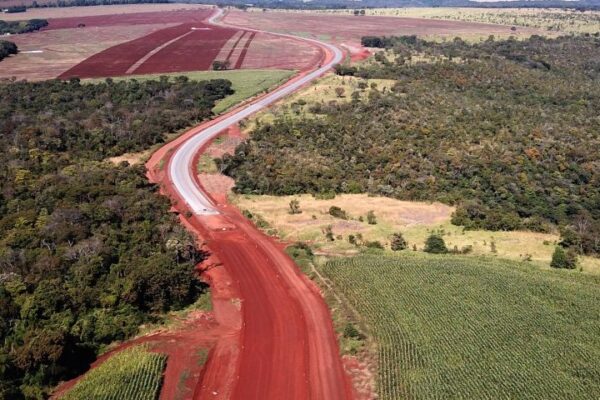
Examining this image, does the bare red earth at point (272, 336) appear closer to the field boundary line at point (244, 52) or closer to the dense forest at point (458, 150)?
the dense forest at point (458, 150)

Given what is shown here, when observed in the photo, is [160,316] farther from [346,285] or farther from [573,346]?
[573,346]

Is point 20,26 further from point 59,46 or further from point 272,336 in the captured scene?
point 272,336

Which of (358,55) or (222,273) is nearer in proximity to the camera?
(222,273)

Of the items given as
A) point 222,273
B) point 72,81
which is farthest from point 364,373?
point 72,81

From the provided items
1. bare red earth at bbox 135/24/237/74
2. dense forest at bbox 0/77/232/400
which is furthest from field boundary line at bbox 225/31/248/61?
dense forest at bbox 0/77/232/400

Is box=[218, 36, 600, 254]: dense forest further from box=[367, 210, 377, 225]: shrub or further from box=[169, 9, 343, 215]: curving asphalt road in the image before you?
box=[367, 210, 377, 225]: shrub
